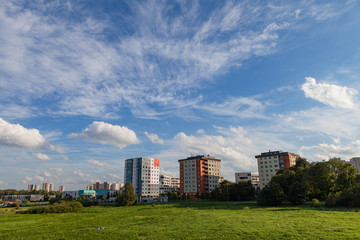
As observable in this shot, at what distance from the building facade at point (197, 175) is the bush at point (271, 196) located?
70294 mm

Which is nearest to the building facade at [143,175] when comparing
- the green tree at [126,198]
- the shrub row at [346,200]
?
the green tree at [126,198]

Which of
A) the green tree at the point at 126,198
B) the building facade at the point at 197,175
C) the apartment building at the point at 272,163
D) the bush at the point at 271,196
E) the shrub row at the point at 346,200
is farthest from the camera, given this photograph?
the building facade at the point at 197,175

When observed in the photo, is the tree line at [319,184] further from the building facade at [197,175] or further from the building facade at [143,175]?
the building facade at [143,175]

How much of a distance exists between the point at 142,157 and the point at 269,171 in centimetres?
8047

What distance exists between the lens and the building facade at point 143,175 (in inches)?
6037

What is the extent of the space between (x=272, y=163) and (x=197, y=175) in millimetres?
40819

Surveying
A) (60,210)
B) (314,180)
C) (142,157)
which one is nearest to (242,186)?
(314,180)

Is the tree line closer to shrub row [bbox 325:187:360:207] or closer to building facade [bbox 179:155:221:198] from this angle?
shrub row [bbox 325:187:360:207]

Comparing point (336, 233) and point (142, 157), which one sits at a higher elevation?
point (142, 157)

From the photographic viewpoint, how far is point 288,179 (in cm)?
7788

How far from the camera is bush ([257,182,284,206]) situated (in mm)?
58750

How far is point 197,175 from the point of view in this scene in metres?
133

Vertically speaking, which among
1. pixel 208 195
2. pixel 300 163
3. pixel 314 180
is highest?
pixel 300 163

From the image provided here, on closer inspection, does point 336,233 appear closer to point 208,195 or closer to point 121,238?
point 121,238
